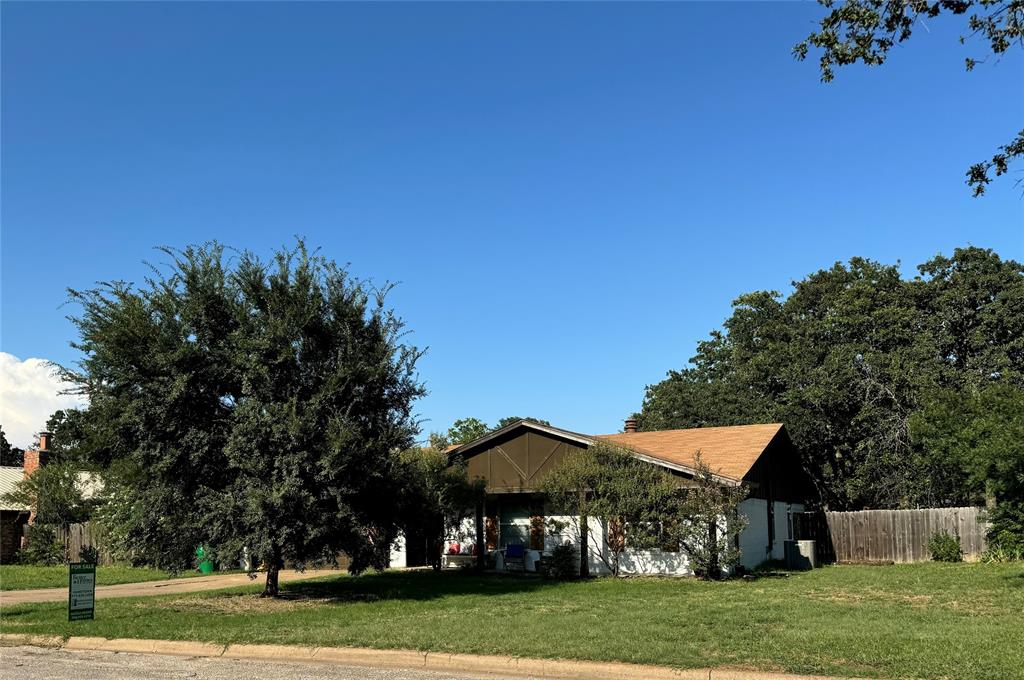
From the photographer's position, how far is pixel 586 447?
2550cm

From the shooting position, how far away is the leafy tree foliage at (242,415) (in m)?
17.0

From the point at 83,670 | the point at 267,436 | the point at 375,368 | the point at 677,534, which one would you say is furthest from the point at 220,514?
the point at 677,534

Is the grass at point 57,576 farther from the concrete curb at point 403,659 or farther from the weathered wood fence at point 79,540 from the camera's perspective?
the concrete curb at point 403,659

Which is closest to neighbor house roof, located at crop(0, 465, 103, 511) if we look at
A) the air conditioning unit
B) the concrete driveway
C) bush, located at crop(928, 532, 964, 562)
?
the concrete driveway

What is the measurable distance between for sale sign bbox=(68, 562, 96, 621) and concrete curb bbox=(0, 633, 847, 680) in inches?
46.8

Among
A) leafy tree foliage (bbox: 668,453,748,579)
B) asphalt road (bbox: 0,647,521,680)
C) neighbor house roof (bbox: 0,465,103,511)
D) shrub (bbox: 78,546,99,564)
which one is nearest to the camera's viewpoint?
asphalt road (bbox: 0,647,521,680)

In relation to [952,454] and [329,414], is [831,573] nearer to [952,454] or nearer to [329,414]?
[952,454]

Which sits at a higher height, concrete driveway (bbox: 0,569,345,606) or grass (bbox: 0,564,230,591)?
concrete driveway (bbox: 0,569,345,606)

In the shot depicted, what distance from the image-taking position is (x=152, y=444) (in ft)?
56.8

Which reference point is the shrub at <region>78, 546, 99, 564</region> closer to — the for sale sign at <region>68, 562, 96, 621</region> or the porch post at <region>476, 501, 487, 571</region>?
the porch post at <region>476, 501, 487, 571</region>

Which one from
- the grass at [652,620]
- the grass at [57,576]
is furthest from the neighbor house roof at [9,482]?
the grass at [652,620]

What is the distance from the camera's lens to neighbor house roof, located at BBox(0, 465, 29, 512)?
36.9 meters

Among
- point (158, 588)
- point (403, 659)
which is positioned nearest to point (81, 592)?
point (403, 659)

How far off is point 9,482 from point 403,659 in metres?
41.1
